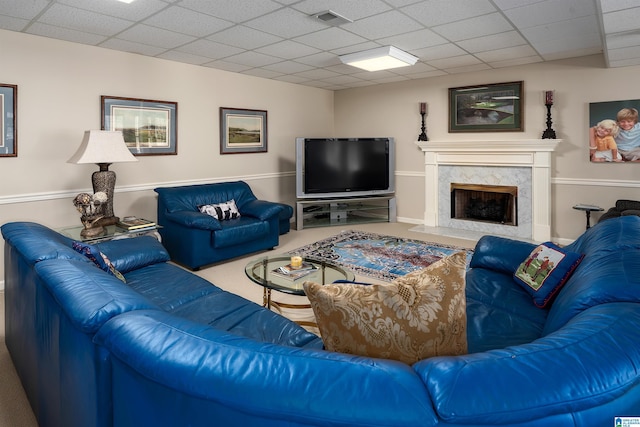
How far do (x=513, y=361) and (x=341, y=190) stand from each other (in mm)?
5634

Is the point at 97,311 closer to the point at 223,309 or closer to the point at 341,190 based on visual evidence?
the point at 223,309

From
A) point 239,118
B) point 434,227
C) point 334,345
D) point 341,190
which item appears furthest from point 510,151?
point 334,345

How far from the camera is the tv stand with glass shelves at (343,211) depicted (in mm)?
6320

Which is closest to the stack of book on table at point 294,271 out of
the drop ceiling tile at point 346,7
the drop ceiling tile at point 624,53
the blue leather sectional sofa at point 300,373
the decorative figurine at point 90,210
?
the blue leather sectional sofa at point 300,373

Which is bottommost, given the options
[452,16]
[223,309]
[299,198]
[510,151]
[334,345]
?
[223,309]

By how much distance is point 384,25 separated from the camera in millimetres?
3639

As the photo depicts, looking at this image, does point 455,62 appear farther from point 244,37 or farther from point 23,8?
point 23,8

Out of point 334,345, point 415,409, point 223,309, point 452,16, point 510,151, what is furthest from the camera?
point 510,151

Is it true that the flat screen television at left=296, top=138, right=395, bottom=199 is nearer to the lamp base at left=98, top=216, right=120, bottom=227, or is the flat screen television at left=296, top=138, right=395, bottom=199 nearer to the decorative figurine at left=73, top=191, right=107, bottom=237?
the lamp base at left=98, top=216, right=120, bottom=227

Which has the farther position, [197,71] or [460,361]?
[197,71]

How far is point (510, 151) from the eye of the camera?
5512mm

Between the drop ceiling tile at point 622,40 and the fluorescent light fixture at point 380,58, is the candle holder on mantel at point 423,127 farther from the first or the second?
the drop ceiling tile at point 622,40

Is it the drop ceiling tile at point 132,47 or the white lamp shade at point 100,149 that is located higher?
the drop ceiling tile at point 132,47

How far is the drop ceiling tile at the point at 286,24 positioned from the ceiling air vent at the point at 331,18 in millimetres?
80
